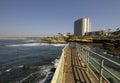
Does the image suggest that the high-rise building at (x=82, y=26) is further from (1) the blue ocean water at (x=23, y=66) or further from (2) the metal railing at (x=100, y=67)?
(2) the metal railing at (x=100, y=67)

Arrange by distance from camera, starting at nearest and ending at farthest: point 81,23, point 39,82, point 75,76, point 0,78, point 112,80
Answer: point 75,76 → point 112,80 → point 39,82 → point 0,78 → point 81,23

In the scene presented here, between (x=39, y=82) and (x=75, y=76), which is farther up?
(x=75, y=76)

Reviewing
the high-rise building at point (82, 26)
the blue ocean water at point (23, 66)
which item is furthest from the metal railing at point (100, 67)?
the high-rise building at point (82, 26)

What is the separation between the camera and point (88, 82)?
4.93 metres

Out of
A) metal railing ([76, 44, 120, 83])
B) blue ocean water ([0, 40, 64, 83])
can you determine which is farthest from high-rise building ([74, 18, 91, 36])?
metal railing ([76, 44, 120, 83])

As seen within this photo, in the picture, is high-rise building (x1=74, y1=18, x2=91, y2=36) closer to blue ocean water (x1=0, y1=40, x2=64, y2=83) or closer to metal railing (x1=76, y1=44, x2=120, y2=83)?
blue ocean water (x1=0, y1=40, x2=64, y2=83)

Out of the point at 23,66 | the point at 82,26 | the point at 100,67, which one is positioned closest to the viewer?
the point at 100,67

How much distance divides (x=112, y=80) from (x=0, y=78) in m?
8.12

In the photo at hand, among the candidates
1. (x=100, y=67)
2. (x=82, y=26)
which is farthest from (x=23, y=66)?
(x=82, y=26)

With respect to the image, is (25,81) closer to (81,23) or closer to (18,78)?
(18,78)

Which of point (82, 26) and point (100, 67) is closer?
point (100, 67)

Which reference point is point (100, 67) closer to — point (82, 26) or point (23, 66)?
point (23, 66)

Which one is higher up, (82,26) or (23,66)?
(82,26)

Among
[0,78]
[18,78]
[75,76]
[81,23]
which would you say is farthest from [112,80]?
[81,23]
